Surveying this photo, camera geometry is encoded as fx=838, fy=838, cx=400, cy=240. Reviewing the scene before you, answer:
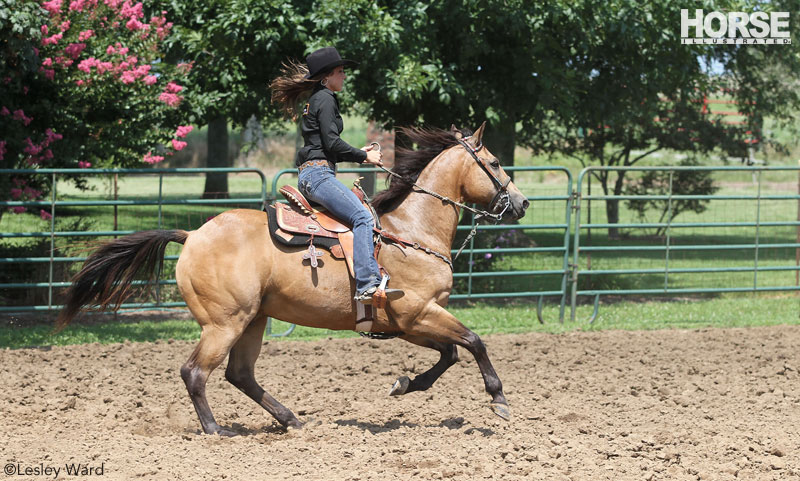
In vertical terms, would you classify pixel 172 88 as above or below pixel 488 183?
above

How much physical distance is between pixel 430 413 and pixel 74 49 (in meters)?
6.10

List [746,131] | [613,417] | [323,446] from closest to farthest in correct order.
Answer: [323,446], [613,417], [746,131]

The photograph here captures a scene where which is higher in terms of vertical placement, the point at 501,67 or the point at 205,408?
the point at 501,67

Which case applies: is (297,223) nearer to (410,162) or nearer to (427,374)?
(410,162)

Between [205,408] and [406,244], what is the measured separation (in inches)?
68.3

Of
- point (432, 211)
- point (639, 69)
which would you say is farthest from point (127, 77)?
point (639, 69)

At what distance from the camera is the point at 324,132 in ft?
18.1

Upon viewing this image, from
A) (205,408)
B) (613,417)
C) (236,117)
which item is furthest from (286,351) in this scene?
(236,117)

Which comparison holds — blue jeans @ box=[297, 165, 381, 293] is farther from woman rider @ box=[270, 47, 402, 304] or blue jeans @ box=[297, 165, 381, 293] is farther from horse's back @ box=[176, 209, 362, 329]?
horse's back @ box=[176, 209, 362, 329]

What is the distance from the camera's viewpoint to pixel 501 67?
38.4ft

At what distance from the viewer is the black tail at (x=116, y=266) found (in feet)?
19.2

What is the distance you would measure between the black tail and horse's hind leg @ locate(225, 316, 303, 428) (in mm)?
780

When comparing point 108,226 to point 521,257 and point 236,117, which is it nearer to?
point 236,117

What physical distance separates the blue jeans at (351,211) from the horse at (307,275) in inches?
7.7
